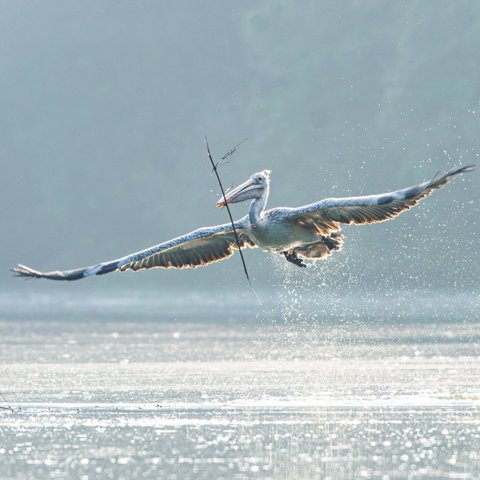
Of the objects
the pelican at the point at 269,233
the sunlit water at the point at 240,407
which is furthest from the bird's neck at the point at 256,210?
the sunlit water at the point at 240,407

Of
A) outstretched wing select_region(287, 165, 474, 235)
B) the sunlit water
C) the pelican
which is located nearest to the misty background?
the sunlit water

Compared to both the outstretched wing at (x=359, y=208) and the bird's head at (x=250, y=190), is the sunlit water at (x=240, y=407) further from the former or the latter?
the bird's head at (x=250, y=190)

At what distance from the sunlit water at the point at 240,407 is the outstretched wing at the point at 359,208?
11.5 feet

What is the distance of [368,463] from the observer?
3109cm

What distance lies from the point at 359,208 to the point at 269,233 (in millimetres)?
2062

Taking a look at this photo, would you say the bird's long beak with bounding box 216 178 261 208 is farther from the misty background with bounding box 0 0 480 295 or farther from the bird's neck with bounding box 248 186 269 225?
the misty background with bounding box 0 0 480 295

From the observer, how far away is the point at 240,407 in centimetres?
3834

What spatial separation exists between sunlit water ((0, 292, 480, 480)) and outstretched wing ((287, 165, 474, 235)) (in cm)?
351

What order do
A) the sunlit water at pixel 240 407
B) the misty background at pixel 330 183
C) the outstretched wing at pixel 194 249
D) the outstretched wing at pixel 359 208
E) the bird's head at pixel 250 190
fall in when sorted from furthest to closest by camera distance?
1. the misty background at pixel 330 183
2. the bird's head at pixel 250 190
3. the outstretched wing at pixel 194 249
4. the outstretched wing at pixel 359 208
5. the sunlit water at pixel 240 407

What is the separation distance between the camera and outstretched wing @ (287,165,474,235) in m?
33.0

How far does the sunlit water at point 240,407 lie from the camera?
31.2m

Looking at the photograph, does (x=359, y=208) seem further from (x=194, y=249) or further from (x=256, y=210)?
(x=194, y=249)

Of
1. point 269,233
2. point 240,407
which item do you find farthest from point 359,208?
point 240,407

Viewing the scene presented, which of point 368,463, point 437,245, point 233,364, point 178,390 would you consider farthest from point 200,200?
point 368,463
